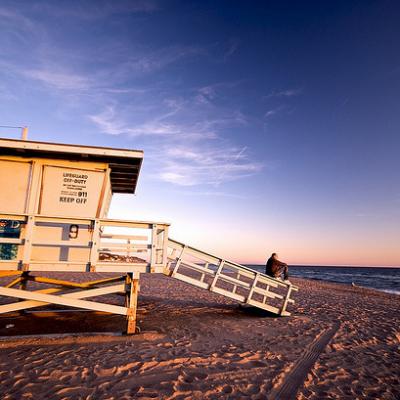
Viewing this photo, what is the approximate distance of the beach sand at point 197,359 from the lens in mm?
4578

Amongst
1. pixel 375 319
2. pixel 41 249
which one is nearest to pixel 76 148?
pixel 41 249

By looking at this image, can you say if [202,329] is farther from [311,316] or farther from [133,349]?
[311,316]

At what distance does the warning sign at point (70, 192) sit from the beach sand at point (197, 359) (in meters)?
3.30

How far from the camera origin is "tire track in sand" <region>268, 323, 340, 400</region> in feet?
14.9

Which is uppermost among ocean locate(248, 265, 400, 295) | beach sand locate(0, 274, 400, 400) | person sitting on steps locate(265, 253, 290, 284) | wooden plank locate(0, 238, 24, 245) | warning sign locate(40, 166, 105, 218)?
warning sign locate(40, 166, 105, 218)

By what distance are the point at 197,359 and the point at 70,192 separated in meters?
5.56

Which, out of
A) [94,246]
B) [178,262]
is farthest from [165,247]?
[94,246]

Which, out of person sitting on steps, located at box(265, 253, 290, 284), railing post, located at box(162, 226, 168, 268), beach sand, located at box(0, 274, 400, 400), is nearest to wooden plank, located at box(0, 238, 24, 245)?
beach sand, located at box(0, 274, 400, 400)

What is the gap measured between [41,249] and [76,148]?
2.91 metres

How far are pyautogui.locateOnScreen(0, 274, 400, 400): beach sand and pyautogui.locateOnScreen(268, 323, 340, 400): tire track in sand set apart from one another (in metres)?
0.02

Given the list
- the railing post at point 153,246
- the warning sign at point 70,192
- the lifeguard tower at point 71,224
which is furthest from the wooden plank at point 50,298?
the warning sign at point 70,192

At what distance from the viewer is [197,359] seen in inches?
227

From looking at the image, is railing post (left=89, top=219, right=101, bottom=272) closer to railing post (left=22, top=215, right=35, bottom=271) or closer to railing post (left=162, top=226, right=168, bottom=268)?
railing post (left=22, top=215, right=35, bottom=271)

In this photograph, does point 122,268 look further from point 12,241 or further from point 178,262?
point 12,241
